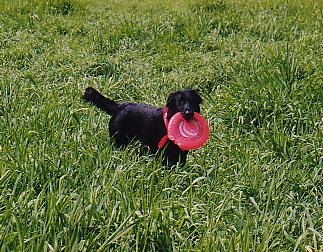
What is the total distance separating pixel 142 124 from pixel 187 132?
1.80 ft

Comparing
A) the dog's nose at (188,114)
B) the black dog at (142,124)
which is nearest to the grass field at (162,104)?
the black dog at (142,124)

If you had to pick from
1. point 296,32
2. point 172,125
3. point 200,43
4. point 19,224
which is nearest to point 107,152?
point 172,125

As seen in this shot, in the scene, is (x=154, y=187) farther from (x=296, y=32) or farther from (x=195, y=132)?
(x=296, y=32)

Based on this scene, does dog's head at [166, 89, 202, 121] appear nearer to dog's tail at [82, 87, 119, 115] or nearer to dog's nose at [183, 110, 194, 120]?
dog's nose at [183, 110, 194, 120]

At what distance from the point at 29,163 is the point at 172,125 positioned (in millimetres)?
1047

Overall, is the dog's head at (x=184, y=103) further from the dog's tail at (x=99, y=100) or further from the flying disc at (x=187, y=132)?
the dog's tail at (x=99, y=100)

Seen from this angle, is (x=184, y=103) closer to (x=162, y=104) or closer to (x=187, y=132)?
(x=187, y=132)

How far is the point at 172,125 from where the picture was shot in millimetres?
3576

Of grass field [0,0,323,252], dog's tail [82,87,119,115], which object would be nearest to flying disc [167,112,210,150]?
grass field [0,0,323,252]

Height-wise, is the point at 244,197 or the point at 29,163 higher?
the point at 29,163

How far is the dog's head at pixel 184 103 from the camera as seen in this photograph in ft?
11.6

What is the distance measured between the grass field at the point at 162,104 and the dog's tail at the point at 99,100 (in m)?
0.18

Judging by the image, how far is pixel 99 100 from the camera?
13.6 ft

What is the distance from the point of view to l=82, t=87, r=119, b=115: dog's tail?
13.5 ft
